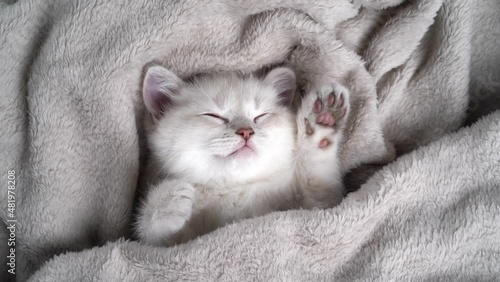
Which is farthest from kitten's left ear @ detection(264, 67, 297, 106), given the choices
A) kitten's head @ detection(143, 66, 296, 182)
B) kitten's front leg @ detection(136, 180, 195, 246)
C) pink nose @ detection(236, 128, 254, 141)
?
kitten's front leg @ detection(136, 180, 195, 246)

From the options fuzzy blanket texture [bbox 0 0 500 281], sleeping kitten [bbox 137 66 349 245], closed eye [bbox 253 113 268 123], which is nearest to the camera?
fuzzy blanket texture [bbox 0 0 500 281]

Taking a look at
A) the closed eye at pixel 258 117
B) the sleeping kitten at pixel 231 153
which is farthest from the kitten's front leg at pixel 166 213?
the closed eye at pixel 258 117

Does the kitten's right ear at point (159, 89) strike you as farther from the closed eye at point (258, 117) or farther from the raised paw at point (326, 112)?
the raised paw at point (326, 112)

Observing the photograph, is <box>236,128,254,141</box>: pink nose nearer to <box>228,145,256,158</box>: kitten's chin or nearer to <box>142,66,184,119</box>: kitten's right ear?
<box>228,145,256,158</box>: kitten's chin

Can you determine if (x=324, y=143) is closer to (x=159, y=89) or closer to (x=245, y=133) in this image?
(x=245, y=133)

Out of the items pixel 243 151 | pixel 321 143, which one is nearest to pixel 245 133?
pixel 243 151

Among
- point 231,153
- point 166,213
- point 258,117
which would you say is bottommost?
point 166,213

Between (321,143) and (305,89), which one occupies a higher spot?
(305,89)
